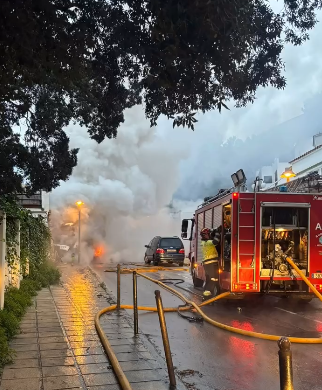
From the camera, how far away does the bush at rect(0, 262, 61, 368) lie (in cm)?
568

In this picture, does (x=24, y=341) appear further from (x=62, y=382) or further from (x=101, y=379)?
(x=101, y=379)

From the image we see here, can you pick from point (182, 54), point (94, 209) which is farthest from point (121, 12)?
point (94, 209)

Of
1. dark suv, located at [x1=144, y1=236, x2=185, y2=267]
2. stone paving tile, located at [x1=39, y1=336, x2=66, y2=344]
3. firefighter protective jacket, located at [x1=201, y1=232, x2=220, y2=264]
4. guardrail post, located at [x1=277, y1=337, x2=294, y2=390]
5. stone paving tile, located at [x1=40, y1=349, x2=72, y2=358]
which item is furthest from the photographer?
dark suv, located at [x1=144, y1=236, x2=185, y2=267]

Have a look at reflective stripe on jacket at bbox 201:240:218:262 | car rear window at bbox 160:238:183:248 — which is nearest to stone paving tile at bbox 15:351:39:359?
reflective stripe on jacket at bbox 201:240:218:262

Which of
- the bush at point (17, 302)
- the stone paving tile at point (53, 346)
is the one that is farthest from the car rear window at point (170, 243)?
the stone paving tile at point (53, 346)

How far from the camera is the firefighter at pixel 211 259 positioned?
35.8 feet

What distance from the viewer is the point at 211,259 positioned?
11.4m

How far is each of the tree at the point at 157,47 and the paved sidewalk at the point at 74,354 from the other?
3063mm

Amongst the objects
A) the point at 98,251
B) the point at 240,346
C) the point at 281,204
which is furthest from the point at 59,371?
the point at 98,251

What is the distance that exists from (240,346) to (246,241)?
3301 mm

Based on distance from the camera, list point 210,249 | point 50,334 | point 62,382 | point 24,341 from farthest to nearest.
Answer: point 210,249, point 50,334, point 24,341, point 62,382

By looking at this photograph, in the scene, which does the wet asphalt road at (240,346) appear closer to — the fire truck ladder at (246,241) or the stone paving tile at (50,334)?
the fire truck ladder at (246,241)

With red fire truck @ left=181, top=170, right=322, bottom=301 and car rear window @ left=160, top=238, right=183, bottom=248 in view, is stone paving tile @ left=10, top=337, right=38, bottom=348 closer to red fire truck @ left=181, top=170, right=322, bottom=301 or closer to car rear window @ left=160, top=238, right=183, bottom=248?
red fire truck @ left=181, top=170, right=322, bottom=301

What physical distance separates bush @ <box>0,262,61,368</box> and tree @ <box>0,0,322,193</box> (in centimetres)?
309
